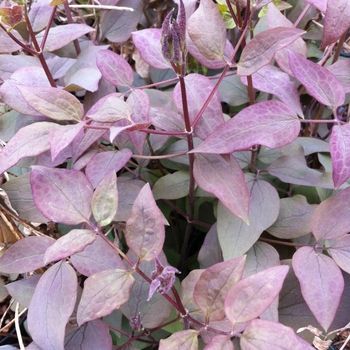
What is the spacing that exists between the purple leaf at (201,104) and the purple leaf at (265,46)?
75mm

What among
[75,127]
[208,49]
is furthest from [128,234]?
[208,49]

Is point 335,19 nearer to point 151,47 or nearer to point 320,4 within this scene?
point 320,4

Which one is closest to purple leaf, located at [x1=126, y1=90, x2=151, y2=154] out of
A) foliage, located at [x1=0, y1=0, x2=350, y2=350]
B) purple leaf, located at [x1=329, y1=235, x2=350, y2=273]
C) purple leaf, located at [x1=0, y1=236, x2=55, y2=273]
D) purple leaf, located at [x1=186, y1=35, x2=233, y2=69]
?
foliage, located at [x1=0, y1=0, x2=350, y2=350]

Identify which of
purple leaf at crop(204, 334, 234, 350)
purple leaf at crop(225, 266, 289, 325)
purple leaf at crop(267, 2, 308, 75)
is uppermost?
purple leaf at crop(267, 2, 308, 75)

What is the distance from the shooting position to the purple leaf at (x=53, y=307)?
0.48 meters

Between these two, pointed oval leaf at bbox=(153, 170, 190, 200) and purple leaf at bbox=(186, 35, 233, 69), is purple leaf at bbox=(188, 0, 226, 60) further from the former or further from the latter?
pointed oval leaf at bbox=(153, 170, 190, 200)

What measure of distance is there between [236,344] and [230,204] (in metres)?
0.21

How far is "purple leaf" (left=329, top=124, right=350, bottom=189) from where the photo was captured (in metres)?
0.49

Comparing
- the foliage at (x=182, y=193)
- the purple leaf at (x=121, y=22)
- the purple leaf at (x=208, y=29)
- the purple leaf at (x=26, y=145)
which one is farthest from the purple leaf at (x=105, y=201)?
the purple leaf at (x=121, y=22)

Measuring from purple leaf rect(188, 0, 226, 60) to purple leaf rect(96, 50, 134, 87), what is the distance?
0.17 metres

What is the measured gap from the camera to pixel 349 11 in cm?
55

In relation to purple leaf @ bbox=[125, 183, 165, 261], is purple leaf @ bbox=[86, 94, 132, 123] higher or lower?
higher

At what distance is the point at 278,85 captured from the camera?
23.8 inches

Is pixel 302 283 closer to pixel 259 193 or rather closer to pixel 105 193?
pixel 259 193
